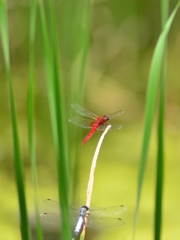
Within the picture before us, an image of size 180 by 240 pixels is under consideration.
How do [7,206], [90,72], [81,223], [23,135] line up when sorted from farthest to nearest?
[90,72] → [23,135] → [7,206] → [81,223]

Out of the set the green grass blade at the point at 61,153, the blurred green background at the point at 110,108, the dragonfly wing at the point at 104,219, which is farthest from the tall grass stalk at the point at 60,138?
the blurred green background at the point at 110,108

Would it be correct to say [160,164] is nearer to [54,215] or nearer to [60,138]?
[60,138]

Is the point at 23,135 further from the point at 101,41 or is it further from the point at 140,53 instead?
the point at 140,53

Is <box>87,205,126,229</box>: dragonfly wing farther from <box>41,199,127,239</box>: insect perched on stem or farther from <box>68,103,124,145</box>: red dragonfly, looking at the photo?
<box>68,103,124,145</box>: red dragonfly

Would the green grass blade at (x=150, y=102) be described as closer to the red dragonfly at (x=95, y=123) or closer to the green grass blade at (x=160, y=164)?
the green grass blade at (x=160, y=164)

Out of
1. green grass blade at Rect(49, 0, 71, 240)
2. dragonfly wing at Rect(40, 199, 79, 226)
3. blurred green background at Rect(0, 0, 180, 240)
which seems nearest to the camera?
green grass blade at Rect(49, 0, 71, 240)

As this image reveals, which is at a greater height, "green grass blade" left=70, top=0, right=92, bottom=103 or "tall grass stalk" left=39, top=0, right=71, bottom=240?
"green grass blade" left=70, top=0, right=92, bottom=103

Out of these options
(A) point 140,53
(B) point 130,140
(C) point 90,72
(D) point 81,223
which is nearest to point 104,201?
(B) point 130,140

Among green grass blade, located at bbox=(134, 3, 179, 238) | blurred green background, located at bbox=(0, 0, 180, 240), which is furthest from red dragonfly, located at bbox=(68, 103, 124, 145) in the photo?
blurred green background, located at bbox=(0, 0, 180, 240)
